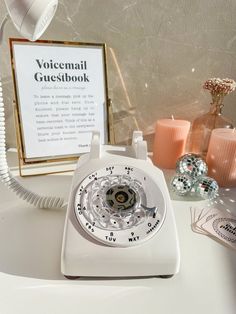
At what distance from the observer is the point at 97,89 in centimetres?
82

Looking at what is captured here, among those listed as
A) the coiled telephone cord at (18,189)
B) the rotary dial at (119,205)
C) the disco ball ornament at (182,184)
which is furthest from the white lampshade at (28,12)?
the disco ball ornament at (182,184)

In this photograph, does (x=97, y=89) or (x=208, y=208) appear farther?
(x=97, y=89)

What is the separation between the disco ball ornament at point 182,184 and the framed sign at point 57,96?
0.81 ft

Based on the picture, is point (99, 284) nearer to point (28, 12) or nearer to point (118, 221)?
point (118, 221)

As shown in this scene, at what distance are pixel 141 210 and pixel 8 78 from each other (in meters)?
0.55

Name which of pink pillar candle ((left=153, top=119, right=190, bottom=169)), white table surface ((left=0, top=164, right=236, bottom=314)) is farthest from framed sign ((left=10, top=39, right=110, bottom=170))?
white table surface ((left=0, top=164, right=236, bottom=314))

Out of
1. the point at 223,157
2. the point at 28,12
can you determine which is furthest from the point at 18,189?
the point at 223,157

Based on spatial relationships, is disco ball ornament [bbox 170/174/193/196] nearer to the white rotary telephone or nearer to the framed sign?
the white rotary telephone

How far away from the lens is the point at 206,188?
2.29 feet

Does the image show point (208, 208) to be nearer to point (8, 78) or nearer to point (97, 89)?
point (97, 89)

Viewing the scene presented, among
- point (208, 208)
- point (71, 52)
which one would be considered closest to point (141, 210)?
point (208, 208)

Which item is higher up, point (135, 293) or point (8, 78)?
point (8, 78)

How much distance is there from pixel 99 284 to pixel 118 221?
105 mm

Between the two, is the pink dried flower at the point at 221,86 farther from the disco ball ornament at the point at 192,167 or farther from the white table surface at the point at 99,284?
the white table surface at the point at 99,284
